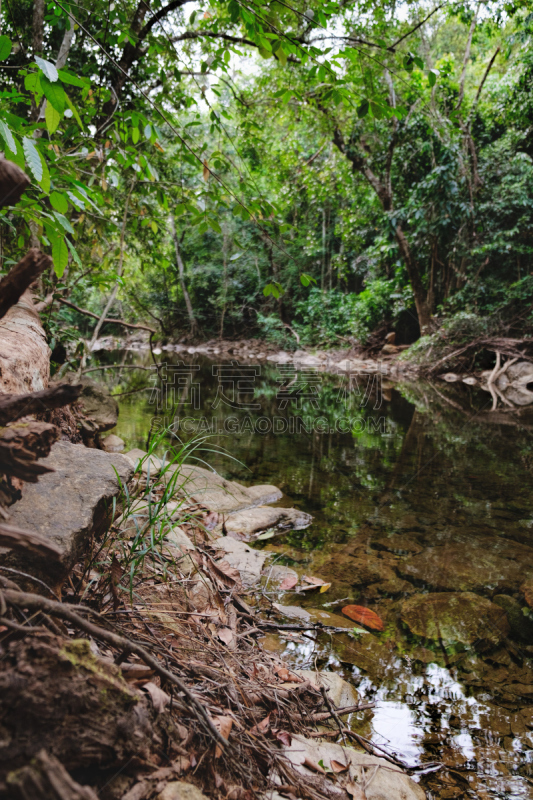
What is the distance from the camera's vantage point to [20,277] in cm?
89

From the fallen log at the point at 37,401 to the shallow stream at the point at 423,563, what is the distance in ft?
4.82

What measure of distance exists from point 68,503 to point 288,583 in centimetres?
142

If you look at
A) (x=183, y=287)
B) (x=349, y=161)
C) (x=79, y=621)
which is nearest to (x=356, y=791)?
(x=79, y=621)

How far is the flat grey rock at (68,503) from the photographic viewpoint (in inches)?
42.0

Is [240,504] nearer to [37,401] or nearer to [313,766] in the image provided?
[313,766]

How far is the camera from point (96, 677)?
0.76m

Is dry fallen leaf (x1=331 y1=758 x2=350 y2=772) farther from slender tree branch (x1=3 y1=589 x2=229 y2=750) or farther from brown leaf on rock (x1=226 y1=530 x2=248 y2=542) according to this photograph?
brown leaf on rock (x1=226 y1=530 x2=248 y2=542)

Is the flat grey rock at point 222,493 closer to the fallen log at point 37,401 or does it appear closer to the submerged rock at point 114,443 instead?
the submerged rock at point 114,443

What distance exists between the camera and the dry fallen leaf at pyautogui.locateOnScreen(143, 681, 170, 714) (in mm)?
874

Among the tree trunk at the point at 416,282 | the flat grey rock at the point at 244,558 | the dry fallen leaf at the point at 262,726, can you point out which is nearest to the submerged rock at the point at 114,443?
the flat grey rock at the point at 244,558

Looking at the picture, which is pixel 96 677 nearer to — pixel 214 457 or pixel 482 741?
pixel 482 741

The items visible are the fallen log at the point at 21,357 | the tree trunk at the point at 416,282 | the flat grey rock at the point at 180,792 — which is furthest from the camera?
the tree trunk at the point at 416,282

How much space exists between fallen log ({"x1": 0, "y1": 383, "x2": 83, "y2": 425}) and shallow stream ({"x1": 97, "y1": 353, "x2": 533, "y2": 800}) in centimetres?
147

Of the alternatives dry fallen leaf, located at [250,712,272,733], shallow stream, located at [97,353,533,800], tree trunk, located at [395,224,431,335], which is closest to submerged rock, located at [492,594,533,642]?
shallow stream, located at [97,353,533,800]
